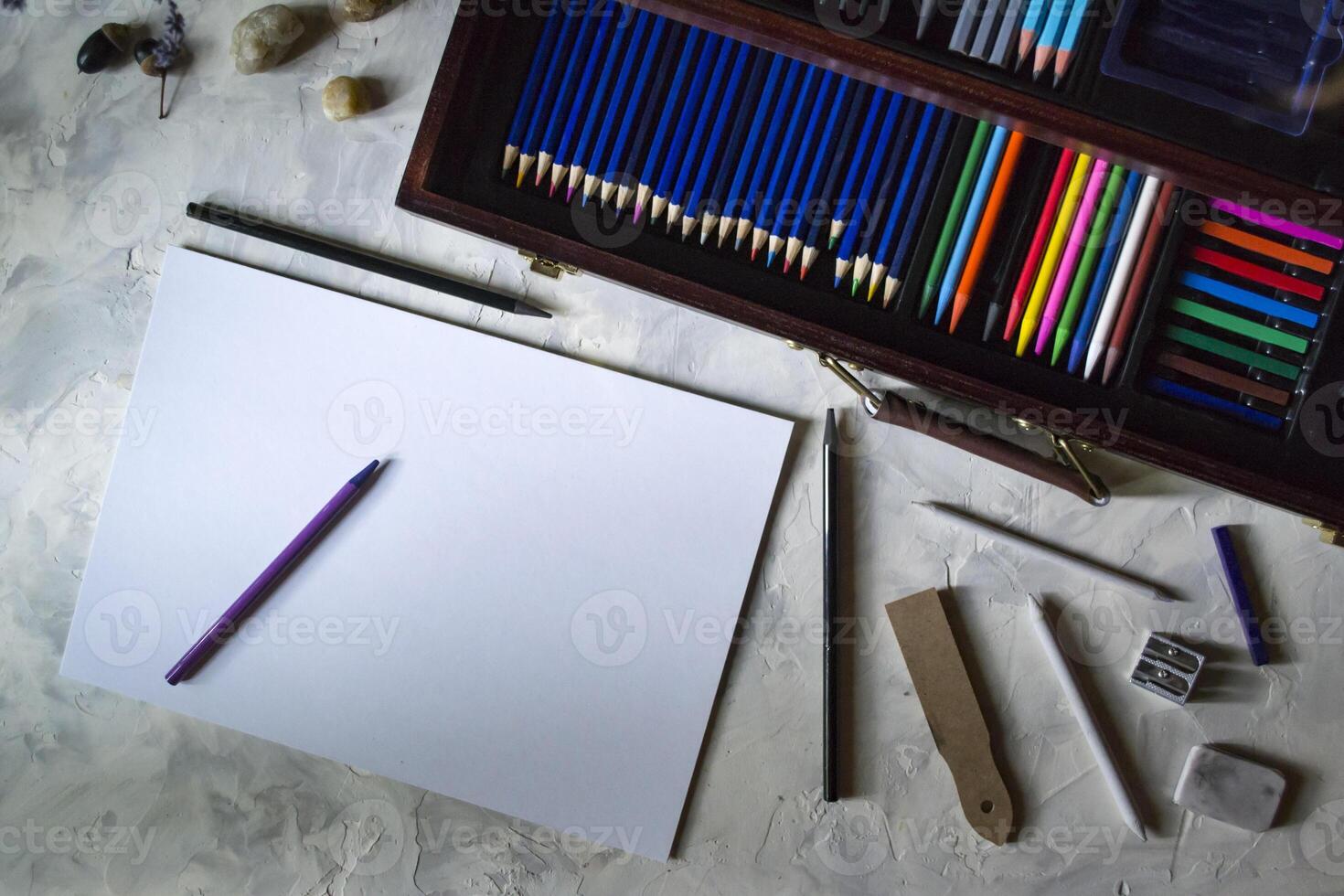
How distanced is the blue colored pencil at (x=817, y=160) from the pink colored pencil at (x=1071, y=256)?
0.58 ft

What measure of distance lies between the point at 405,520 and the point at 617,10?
16.6 inches

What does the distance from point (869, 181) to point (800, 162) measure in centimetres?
5

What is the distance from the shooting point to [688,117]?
26.6 inches

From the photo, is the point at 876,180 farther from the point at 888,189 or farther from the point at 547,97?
Answer: the point at 547,97

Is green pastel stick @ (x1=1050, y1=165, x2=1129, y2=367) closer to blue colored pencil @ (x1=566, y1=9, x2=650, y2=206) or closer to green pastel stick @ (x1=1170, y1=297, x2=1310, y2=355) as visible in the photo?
green pastel stick @ (x1=1170, y1=297, x2=1310, y2=355)

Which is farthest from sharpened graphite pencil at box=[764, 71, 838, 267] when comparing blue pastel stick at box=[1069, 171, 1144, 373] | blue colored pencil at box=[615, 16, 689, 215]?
blue pastel stick at box=[1069, 171, 1144, 373]

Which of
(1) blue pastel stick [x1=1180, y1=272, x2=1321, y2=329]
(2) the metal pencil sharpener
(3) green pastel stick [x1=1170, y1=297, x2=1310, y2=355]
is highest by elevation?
(1) blue pastel stick [x1=1180, y1=272, x2=1321, y2=329]

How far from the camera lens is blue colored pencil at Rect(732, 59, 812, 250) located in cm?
67

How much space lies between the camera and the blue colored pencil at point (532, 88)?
0.68m

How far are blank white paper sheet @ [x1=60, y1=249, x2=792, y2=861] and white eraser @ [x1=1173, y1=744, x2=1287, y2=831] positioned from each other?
14.8 inches

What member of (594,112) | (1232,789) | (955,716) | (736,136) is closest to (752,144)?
(736,136)

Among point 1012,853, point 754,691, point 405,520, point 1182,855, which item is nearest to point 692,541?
point 754,691

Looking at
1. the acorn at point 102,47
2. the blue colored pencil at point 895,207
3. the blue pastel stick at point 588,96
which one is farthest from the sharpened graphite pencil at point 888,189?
the acorn at point 102,47

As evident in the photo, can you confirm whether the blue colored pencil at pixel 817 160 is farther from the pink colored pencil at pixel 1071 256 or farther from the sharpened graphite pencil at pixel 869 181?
the pink colored pencil at pixel 1071 256
